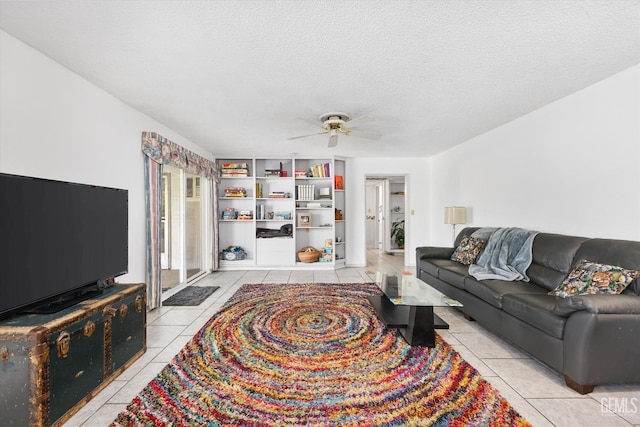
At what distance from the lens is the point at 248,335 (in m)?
2.64

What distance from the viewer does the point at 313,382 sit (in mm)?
1930

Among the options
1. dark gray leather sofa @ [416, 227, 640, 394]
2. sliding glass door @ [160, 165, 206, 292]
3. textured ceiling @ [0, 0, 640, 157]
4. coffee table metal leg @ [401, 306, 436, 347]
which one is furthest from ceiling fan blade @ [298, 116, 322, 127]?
Answer: dark gray leather sofa @ [416, 227, 640, 394]

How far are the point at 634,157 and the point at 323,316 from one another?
10.5 feet

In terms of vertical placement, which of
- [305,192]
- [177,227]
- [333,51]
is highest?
[333,51]

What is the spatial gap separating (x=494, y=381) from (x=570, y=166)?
2.38m

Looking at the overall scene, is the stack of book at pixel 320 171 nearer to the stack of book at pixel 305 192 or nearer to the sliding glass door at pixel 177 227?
the stack of book at pixel 305 192

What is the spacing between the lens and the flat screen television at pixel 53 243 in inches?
58.0

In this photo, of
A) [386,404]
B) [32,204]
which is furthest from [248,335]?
[32,204]

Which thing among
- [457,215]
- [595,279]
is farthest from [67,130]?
[457,215]

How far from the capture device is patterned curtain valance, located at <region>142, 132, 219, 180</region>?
3242 mm

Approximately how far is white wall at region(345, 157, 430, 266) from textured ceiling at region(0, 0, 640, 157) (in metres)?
2.75

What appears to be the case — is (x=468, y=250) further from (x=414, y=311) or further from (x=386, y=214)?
(x=386, y=214)

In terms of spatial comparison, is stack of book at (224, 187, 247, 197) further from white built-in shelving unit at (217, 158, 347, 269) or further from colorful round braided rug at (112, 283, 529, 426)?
colorful round braided rug at (112, 283, 529, 426)

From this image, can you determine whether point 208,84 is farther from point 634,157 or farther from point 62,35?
point 634,157
